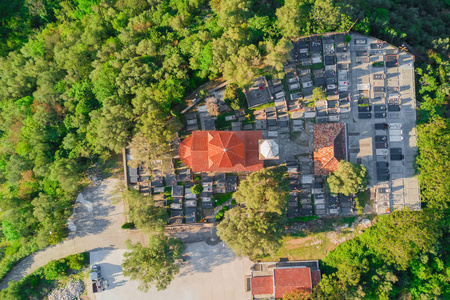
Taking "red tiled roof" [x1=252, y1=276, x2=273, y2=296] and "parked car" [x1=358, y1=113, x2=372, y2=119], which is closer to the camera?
"red tiled roof" [x1=252, y1=276, x2=273, y2=296]

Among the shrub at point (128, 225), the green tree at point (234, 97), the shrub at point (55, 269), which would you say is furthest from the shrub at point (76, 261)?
the green tree at point (234, 97)

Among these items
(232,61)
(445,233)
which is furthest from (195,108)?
(445,233)

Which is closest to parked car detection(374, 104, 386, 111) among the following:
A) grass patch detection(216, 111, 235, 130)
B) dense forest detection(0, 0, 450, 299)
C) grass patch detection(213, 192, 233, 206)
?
dense forest detection(0, 0, 450, 299)

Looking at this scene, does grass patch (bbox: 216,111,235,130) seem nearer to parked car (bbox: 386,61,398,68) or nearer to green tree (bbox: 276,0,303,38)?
green tree (bbox: 276,0,303,38)

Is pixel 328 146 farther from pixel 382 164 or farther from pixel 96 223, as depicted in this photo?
pixel 96 223

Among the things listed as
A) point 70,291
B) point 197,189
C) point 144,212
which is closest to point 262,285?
point 197,189

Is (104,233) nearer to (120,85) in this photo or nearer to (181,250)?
(181,250)
